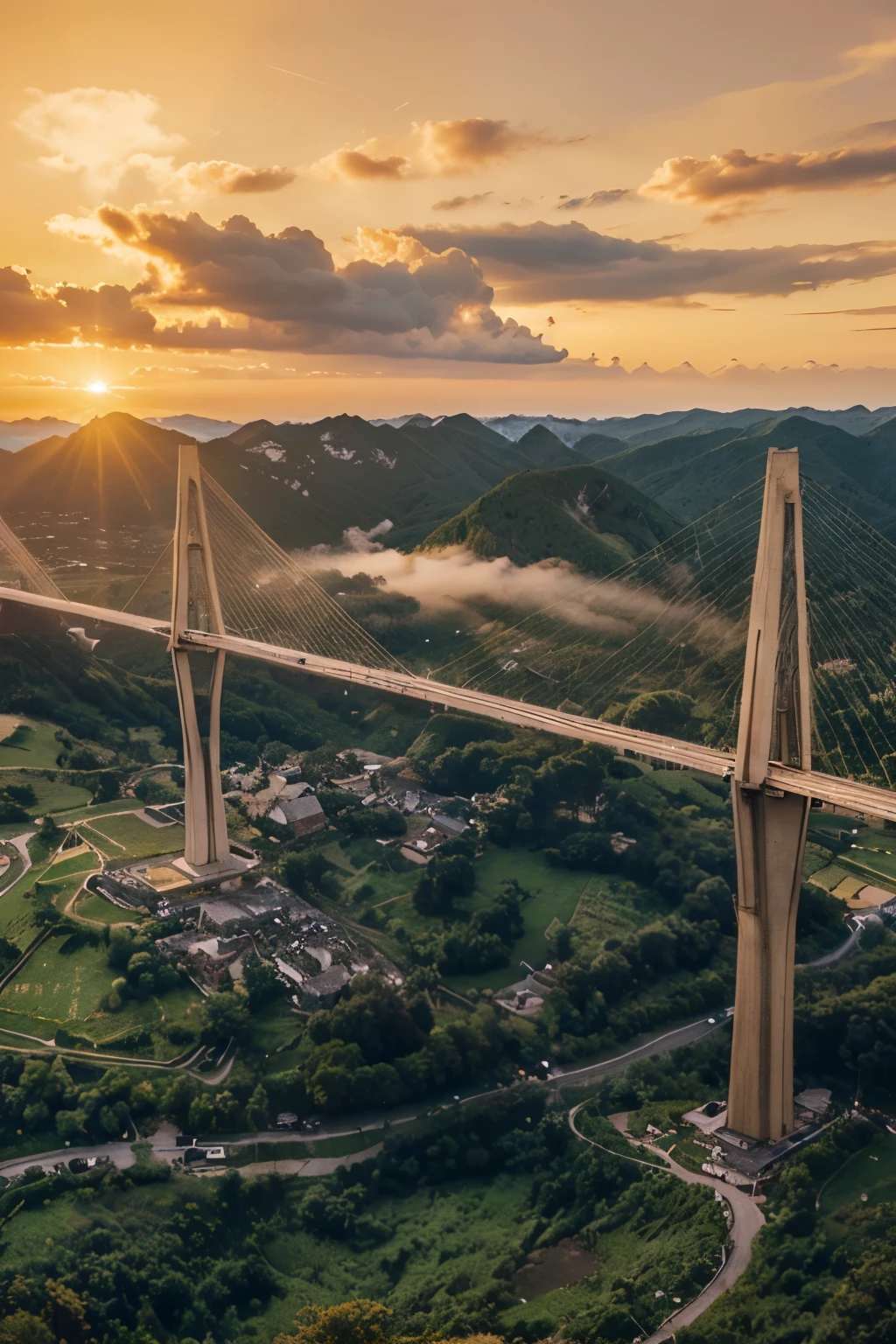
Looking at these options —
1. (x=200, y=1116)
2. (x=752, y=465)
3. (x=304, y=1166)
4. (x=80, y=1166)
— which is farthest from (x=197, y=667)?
(x=752, y=465)

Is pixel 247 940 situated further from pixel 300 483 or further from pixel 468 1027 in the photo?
pixel 300 483

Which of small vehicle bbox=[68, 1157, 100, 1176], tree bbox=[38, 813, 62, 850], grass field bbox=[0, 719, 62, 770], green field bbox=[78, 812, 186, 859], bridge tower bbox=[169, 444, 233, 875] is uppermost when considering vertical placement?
bridge tower bbox=[169, 444, 233, 875]

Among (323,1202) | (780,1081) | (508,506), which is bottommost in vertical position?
(323,1202)

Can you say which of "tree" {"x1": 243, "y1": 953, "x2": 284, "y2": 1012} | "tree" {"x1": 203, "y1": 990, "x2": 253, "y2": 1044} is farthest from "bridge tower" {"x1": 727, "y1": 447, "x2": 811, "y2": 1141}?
"tree" {"x1": 243, "y1": 953, "x2": 284, "y2": 1012}

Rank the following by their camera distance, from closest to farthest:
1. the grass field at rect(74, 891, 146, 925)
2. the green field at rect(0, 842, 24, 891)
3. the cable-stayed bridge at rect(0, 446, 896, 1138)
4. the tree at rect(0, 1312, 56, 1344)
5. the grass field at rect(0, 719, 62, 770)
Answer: the tree at rect(0, 1312, 56, 1344), the cable-stayed bridge at rect(0, 446, 896, 1138), the grass field at rect(74, 891, 146, 925), the green field at rect(0, 842, 24, 891), the grass field at rect(0, 719, 62, 770)

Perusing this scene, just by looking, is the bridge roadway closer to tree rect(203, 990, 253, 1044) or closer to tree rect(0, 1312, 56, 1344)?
tree rect(203, 990, 253, 1044)

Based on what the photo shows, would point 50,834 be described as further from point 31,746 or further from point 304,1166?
point 304,1166

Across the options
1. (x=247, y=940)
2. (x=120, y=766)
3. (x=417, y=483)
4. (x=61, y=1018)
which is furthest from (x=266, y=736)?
(x=417, y=483)
